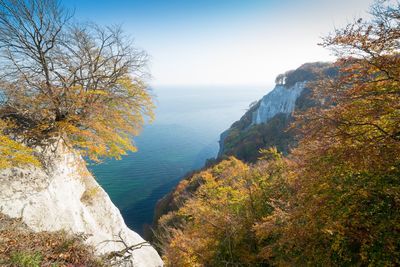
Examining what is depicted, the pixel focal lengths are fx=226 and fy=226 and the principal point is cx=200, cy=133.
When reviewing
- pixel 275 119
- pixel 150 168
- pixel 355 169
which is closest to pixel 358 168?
pixel 355 169

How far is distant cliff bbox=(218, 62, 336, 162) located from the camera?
59844mm

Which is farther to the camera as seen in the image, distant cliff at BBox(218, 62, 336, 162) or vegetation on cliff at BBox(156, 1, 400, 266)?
distant cliff at BBox(218, 62, 336, 162)

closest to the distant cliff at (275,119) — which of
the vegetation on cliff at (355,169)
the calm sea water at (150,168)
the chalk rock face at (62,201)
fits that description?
the calm sea water at (150,168)

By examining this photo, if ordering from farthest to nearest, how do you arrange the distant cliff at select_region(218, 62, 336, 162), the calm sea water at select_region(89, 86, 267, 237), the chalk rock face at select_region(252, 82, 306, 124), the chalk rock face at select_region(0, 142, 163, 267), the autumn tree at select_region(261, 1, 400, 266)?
the chalk rock face at select_region(252, 82, 306, 124), the distant cliff at select_region(218, 62, 336, 162), the calm sea water at select_region(89, 86, 267, 237), the chalk rock face at select_region(0, 142, 163, 267), the autumn tree at select_region(261, 1, 400, 266)

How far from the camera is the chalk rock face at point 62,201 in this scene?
9070 mm

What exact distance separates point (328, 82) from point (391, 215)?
4918 mm

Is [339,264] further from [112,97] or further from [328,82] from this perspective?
[112,97]

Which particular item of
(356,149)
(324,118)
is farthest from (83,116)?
(356,149)

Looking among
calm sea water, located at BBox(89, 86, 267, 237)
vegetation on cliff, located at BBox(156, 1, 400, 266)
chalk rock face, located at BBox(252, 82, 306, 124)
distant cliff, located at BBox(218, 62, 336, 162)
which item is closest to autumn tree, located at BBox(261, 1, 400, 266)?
vegetation on cliff, located at BBox(156, 1, 400, 266)

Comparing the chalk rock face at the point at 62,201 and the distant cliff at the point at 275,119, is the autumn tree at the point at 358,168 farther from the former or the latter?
the distant cliff at the point at 275,119

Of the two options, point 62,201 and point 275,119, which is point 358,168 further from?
point 275,119

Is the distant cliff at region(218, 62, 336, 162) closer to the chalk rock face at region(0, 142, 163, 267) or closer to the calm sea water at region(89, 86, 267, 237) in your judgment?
the calm sea water at region(89, 86, 267, 237)

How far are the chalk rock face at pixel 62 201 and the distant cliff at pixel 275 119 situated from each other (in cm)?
4388

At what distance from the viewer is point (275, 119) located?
72.1 meters
